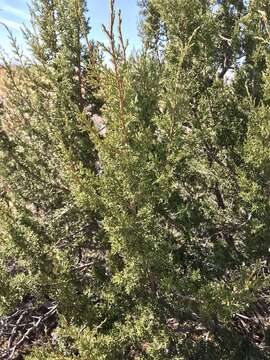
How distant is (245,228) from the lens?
247 inches

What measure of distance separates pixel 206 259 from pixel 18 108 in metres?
4.21

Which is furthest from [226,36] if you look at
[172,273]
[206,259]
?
[172,273]

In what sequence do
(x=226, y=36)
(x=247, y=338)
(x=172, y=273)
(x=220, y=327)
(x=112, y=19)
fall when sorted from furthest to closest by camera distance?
(x=226, y=36) < (x=247, y=338) < (x=220, y=327) < (x=172, y=273) < (x=112, y=19)

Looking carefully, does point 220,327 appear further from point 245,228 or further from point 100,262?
point 100,262

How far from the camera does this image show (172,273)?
5.27m

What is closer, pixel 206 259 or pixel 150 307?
pixel 150 307

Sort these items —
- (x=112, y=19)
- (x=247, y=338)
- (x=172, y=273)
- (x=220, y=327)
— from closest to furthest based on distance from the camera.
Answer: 1. (x=112, y=19)
2. (x=172, y=273)
3. (x=220, y=327)
4. (x=247, y=338)

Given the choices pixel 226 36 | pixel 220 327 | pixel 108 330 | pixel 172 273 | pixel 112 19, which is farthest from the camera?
pixel 226 36

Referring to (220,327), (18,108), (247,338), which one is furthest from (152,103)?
(247,338)

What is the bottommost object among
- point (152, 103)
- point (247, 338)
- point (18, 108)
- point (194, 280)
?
point (247, 338)

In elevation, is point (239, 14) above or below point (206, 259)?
above

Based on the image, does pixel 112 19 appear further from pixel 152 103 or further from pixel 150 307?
pixel 150 307

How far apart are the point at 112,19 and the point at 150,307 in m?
3.67

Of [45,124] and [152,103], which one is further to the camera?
[45,124]
